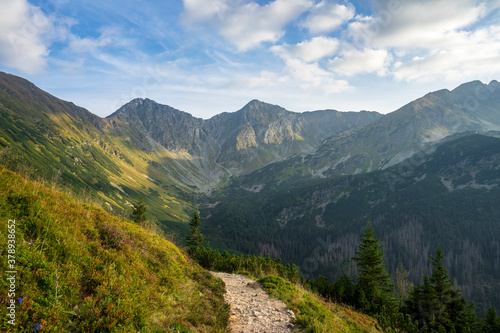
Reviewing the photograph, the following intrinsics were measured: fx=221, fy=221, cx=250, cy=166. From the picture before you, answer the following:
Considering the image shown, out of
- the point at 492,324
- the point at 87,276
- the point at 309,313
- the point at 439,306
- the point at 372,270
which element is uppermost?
the point at 87,276

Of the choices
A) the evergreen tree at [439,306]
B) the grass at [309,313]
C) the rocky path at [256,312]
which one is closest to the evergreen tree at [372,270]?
the evergreen tree at [439,306]

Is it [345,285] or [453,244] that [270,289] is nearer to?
[345,285]

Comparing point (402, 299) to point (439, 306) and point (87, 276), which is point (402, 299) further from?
point (87, 276)

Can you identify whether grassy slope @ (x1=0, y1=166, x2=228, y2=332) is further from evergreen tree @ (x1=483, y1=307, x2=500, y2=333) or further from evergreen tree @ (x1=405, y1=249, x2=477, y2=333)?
evergreen tree @ (x1=483, y1=307, x2=500, y2=333)

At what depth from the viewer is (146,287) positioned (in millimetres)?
8656

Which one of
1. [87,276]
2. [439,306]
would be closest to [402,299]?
[439,306]

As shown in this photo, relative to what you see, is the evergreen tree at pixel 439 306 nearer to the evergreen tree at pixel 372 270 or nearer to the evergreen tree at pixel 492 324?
the evergreen tree at pixel 492 324

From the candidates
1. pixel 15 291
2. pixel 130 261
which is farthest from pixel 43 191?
pixel 15 291

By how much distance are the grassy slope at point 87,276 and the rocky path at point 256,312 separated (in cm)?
86

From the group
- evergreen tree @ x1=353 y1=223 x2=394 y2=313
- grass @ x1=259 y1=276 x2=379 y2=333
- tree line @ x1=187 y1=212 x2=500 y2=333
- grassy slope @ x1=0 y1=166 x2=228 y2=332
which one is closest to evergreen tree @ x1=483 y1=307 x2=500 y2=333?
tree line @ x1=187 y1=212 x2=500 y2=333

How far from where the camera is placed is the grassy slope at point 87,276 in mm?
5414

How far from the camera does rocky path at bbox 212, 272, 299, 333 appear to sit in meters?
10.1

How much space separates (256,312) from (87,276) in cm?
837

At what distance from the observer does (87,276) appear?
7098 mm
